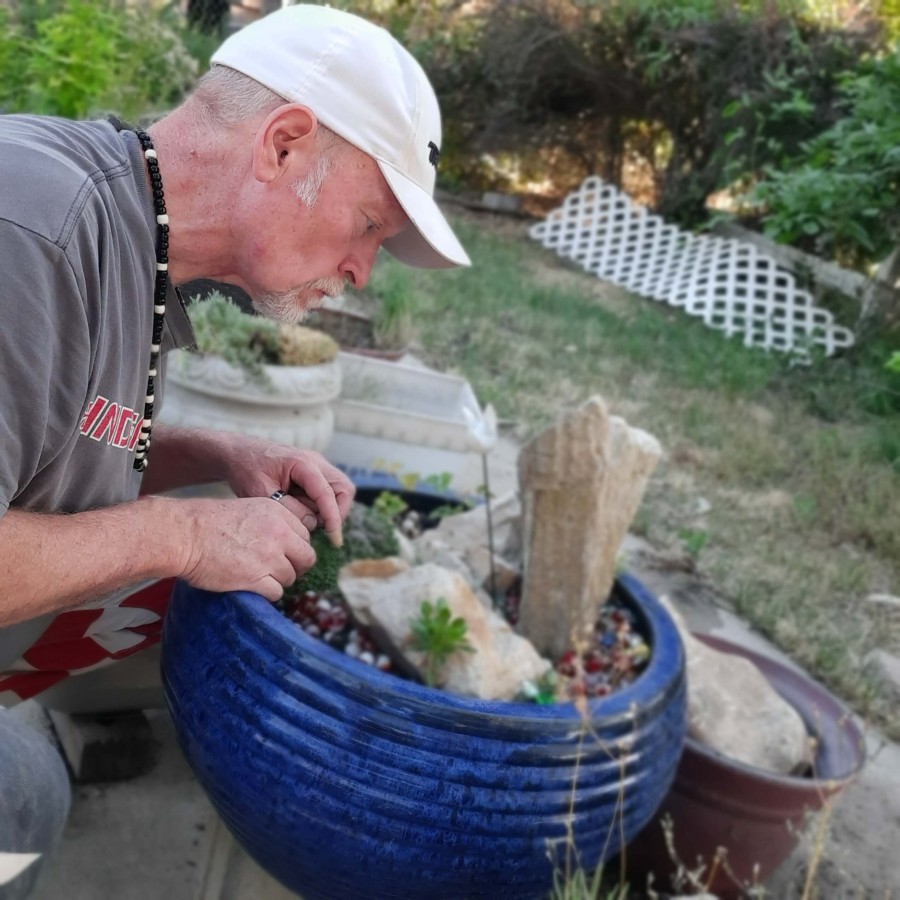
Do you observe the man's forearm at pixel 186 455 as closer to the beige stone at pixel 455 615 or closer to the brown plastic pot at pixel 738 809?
the beige stone at pixel 455 615

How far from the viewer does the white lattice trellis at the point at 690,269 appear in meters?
7.27

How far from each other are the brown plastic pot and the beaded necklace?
1.37 meters

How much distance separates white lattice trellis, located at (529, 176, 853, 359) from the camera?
7.27 m

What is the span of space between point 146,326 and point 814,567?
10.6 ft

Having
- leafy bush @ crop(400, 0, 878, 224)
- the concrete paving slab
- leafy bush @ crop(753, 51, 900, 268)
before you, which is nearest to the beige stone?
the concrete paving slab

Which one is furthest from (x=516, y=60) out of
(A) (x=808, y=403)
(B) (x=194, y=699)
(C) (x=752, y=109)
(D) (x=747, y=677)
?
(B) (x=194, y=699)

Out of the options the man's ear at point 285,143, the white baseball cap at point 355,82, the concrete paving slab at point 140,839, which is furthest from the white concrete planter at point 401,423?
the man's ear at point 285,143

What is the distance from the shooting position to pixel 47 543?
127cm

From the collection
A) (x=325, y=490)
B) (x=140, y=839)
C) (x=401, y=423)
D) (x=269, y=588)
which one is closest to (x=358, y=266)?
(x=325, y=490)

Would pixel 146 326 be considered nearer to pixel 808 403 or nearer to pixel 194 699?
pixel 194 699

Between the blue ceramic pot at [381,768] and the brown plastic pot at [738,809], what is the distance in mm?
617

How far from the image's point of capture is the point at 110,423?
4.68ft

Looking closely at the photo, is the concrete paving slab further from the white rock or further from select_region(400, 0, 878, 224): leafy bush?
select_region(400, 0, 878, 224): leafy bush

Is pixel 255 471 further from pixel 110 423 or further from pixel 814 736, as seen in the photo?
pixel 814 736
